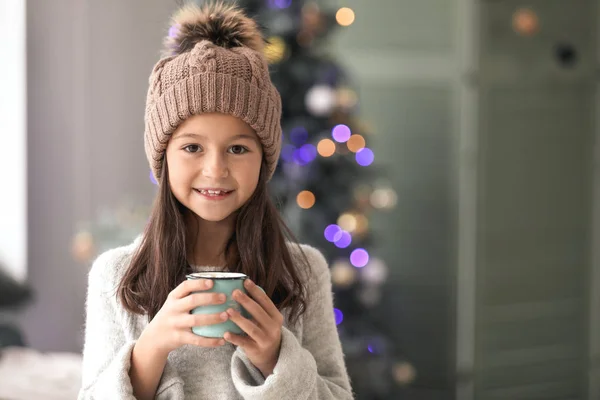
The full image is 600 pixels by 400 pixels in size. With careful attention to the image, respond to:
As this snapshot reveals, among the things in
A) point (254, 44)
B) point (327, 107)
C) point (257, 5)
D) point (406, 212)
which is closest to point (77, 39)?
point (257, 5)

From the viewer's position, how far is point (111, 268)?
56.3 inches

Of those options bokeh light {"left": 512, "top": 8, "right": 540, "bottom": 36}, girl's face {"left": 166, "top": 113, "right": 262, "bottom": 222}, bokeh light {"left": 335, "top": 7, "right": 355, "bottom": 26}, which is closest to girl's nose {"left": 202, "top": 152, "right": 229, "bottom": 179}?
girl's face {"left": 166, "top": 113, "right": 262, "bottom": 222}

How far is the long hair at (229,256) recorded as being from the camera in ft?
4.49

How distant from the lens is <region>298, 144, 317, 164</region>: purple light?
347 cm

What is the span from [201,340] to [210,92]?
43 cm

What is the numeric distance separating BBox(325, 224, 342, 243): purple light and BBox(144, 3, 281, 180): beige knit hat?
2152 mm

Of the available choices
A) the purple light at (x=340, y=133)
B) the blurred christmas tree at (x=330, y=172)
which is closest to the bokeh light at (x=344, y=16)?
the blurred christmas tree at (x=330, y=172)

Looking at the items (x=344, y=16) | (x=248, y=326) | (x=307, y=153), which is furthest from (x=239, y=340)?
(x=344, y=16)

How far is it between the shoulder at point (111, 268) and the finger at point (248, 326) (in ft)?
1.20

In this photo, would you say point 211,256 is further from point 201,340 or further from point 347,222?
point 347,222

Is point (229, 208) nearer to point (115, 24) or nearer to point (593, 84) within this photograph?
point (115, 24)

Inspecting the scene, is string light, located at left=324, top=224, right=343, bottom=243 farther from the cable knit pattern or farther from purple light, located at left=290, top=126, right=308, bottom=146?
the cable knit pattern

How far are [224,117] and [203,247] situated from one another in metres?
0.27

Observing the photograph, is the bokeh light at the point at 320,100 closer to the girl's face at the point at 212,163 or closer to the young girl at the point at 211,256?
the young girl at the point at 211,256
